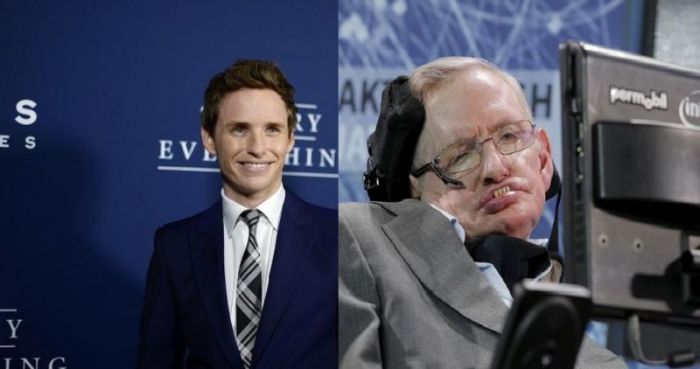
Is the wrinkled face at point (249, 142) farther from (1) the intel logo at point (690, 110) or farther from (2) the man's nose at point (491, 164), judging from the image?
(1) the intel logo at point (690, 110)

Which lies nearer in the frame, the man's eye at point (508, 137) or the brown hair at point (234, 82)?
the brown hair at point (234, 82)

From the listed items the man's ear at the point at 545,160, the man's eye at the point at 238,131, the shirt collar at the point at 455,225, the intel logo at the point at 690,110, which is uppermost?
the intel logo at the point at 690,110

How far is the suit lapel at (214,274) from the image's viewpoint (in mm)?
1885

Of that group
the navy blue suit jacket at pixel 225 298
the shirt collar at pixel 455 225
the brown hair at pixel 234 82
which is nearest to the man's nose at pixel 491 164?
the shirt collar at pixel 455 225

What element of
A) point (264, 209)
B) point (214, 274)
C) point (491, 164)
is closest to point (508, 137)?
point (491, 164)

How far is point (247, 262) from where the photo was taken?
6.42ft

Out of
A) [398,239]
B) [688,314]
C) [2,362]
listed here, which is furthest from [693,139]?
[2,362]

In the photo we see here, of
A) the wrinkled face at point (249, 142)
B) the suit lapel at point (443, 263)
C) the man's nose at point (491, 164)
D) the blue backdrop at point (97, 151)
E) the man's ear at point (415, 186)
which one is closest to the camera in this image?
the blue backdrop at point (97, 151)

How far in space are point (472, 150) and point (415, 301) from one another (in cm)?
45

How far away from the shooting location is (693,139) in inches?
58.4

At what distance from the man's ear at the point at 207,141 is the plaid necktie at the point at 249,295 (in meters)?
0.13

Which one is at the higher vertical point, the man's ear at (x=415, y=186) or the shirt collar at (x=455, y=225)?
the man's ear at (x=415, y=186)

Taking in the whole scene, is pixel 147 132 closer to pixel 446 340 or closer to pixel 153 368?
pixel 153 368

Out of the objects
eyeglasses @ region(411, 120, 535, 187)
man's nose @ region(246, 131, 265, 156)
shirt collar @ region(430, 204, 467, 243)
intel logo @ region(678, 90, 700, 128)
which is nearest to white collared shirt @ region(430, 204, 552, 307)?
shirt collar @ region(430, 204, 467, 243)
